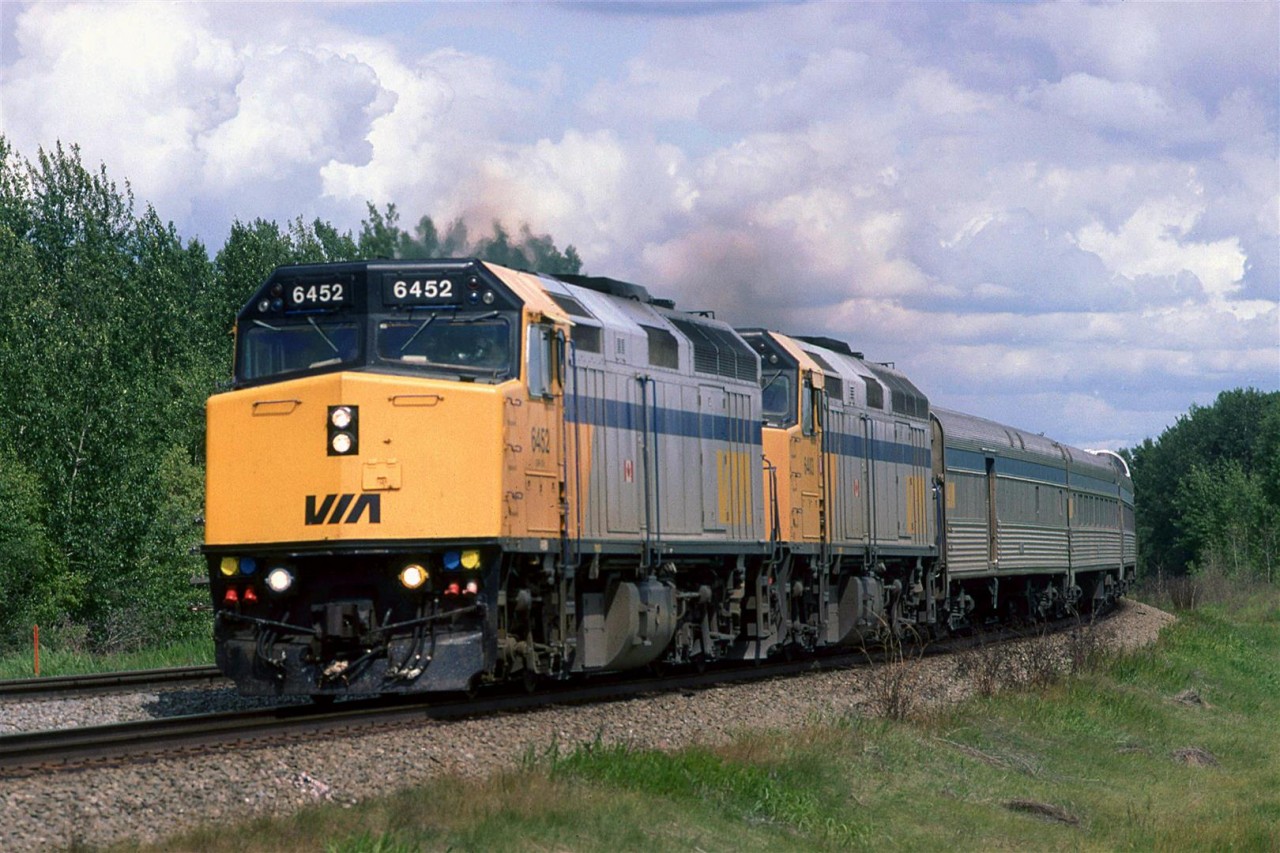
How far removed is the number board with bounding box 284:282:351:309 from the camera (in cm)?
1516

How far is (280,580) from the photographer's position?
14508 mm

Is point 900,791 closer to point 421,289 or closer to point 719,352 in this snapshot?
point 421,289

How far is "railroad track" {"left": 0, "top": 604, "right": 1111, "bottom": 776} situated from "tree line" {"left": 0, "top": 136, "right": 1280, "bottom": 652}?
22.8 ft

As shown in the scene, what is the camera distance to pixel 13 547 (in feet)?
132

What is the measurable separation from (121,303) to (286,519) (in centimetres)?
4425

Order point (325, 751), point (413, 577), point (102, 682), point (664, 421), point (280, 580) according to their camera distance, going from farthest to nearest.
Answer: point (102, 682), point (664, 421), point (280, 580), point (413, 577), point (325, 751)

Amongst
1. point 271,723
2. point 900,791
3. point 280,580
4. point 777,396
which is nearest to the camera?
point 271,723

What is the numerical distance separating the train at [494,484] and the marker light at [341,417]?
0.07 feet

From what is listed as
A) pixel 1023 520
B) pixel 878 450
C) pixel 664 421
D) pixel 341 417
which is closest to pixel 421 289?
pixel 341 417

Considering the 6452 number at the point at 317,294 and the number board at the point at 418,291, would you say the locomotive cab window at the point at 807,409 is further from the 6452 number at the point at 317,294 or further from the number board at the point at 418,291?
the 6452 number at the point at 317,294

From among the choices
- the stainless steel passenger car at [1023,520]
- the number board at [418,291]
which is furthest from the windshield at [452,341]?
the stainless steel passenger car at [1023,520]

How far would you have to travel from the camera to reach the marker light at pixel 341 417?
566 inches

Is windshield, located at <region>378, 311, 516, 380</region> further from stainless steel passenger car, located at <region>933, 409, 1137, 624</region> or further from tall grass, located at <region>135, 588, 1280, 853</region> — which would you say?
stainless steel passenger car, located at <region>933, 409, 1137, 624</region>

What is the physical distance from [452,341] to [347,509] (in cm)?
185
